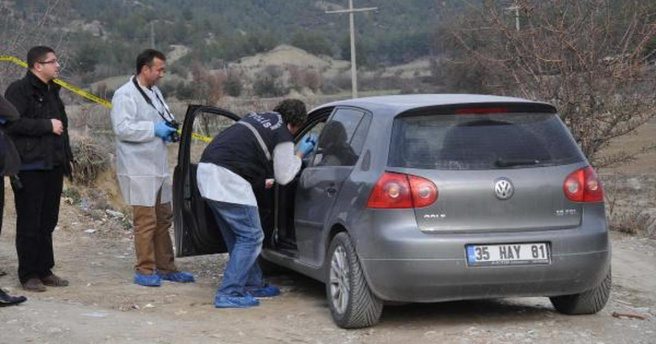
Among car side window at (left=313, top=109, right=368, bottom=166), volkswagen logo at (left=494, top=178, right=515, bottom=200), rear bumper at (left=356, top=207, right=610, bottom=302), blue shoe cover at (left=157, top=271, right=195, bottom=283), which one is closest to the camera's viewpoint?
rear bumper at (left=356, top=207, right=610, bottom=302)

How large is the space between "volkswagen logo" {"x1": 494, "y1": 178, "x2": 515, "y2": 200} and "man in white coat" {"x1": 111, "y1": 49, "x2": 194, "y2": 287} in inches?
112

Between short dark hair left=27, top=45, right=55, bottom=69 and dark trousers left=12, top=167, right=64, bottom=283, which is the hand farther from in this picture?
short dark hair left=27, top=45, right=55, bottom=69

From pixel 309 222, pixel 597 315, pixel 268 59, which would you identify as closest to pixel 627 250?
pixel 597 315

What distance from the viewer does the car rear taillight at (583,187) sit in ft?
21.5

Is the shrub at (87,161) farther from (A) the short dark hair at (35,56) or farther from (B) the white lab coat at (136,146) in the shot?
(A) the short dark hair at (35,56)

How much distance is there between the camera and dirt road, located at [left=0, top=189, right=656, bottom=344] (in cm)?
648

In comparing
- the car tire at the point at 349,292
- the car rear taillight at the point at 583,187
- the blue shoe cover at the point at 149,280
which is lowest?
the blue shoe cover at the point at 149,280

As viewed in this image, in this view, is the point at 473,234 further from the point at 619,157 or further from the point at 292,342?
the point at 619,157

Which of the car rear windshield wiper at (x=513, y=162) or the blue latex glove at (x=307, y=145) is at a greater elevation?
the blue latex glove at (x=307, y=145)

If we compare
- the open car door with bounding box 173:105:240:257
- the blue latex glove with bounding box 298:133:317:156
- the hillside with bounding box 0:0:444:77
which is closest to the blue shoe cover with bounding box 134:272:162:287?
the open car door with bounding box 173:105:240:257

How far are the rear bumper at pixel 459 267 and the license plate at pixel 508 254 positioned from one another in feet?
0.10

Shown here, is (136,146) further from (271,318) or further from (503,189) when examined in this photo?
(503,189)

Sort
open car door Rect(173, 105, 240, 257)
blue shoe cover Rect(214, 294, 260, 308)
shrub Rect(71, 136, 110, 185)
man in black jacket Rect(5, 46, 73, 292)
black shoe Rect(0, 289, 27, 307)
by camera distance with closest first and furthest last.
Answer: black shoe Rect(0, 289, 27, 307) < blue shoe cover Rect(214, 294, 260, 308) < man in black jacket Rect(5, 46, 73, 292) < open car door Rect(173, 105, 240, 257) < shrub Rect(71, 136, 110, 185)

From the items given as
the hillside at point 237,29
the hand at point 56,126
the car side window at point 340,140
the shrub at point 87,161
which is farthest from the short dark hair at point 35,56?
the hillside at point 237,29
